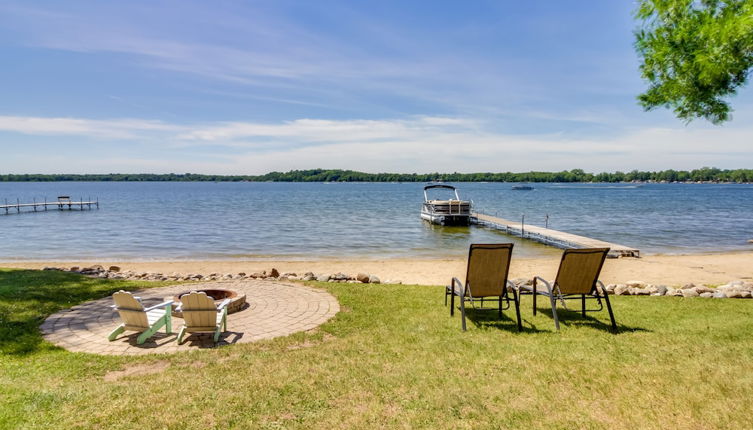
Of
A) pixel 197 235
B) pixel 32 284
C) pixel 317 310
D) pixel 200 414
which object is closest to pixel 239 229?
pixel 197 235

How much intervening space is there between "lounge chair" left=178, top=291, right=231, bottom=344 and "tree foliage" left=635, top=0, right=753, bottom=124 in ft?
24.7

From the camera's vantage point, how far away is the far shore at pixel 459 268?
42.4 feet

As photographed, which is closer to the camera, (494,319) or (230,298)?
(494,319)

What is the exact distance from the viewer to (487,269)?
6.08 metres

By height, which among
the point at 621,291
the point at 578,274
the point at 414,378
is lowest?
the point at 621,291

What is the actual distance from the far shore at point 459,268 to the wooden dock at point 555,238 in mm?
931

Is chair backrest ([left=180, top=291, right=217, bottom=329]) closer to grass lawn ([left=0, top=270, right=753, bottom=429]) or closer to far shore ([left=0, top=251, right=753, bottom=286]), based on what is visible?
grass lawn ([left=0, top=270, right=753, bottom=429])

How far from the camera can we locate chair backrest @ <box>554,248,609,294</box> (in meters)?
6.05

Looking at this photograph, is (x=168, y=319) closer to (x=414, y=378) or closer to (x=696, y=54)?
(x=414, y=378)

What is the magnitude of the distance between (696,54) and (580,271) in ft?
11.6

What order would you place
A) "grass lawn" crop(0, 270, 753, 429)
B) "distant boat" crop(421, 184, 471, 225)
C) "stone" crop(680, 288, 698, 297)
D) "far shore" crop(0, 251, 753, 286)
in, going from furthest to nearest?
"distant boat" crop(421, 184, 471, 225), "far shore" crop(0, 251, 753, 286), "stone" crop(680, 288, 698, 297), "grass lawn" crop(0, 270, 753, 429)

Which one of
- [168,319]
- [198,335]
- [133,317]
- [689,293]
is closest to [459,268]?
[689,293]

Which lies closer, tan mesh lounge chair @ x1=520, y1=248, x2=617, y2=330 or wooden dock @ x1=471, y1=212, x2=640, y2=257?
tan mesh lounge chair @ x1=520, y1=248, x2=617, y2=330

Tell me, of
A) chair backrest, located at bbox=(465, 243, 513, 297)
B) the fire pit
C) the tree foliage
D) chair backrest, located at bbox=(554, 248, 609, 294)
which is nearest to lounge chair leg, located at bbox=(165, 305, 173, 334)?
the fire pit
